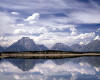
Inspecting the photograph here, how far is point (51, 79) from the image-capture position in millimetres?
57188

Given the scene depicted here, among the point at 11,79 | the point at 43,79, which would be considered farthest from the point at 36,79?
the point at 11,79

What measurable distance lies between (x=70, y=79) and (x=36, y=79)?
8.72 metres

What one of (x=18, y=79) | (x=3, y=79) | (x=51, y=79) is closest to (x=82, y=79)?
(x=51, y=79)

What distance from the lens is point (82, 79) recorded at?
5722 centimetres

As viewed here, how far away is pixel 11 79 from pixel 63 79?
1352 centimetres

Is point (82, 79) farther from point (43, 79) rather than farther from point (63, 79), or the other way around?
point (43, 79)

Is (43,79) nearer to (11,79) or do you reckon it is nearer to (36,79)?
(36,79)

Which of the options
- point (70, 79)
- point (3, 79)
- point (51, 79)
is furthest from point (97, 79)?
point (3, 79)

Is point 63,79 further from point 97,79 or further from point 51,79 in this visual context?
point 97,79

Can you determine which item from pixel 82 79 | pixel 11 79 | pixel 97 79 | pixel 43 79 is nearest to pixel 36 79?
pixel 43 79

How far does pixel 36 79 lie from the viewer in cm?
5750

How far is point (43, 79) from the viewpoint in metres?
57.2

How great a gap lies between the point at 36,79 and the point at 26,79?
8.39ft

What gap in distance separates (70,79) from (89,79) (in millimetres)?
4937
